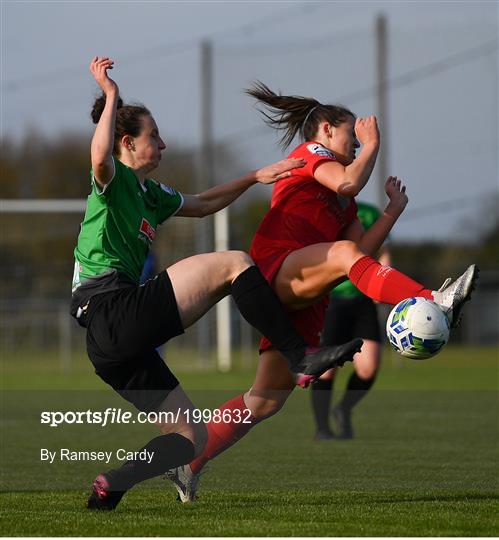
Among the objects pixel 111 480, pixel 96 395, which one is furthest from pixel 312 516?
pixel 96 395

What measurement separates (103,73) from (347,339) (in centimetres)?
507

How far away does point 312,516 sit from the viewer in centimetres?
522

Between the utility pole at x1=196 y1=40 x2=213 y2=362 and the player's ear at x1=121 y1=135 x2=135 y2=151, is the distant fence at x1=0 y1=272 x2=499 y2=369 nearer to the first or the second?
the utility pole at x1=196 y1=40 x2=213 y2=362

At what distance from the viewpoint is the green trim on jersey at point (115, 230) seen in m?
5.39

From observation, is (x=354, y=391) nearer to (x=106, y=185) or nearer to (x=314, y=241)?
(x=314, y=241)

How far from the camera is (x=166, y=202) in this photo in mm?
5875

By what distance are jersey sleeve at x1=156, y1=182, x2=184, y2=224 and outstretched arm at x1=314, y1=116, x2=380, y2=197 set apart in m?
0.73

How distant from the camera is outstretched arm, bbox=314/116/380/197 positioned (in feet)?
18.5

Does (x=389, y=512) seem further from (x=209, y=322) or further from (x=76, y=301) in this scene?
(x=209, y=322)

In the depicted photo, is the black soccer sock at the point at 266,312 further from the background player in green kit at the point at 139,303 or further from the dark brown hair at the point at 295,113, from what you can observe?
the dark brown hair at the point at 295,113

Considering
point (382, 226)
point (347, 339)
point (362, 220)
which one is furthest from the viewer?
point (347, 339)

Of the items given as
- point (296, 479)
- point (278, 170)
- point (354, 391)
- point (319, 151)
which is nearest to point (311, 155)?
point (319, 151)

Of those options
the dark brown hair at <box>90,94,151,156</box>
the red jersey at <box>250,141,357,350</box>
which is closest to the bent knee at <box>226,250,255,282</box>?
the red jersey at <box>250,141,357,350</box>

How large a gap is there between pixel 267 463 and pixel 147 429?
2.88 metres
